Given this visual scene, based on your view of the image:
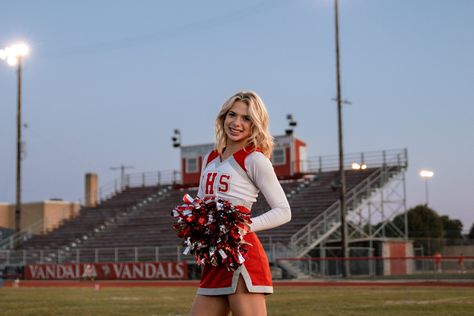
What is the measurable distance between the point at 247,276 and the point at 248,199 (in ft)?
1.51

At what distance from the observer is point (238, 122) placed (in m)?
4.89

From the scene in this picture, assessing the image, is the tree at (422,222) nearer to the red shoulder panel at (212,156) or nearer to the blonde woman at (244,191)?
the red shoulder panel at (212,156)

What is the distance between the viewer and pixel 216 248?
464 centimetres

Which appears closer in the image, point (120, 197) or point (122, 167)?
point (120, 197)

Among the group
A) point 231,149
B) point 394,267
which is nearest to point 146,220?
point 394,267

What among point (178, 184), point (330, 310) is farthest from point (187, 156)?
point (330, 310)

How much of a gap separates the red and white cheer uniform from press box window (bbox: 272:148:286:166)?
145ft

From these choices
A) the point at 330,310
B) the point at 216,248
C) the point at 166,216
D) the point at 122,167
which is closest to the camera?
the point at 216,248

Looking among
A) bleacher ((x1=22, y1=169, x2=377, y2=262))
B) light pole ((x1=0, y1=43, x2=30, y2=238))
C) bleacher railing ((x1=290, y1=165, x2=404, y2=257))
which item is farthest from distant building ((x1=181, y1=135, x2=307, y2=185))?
light pole ((x1=0, y1=43, x2=30, y2=238))

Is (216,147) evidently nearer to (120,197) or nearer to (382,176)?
(382,176)

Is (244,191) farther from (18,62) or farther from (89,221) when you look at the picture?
(89,221)

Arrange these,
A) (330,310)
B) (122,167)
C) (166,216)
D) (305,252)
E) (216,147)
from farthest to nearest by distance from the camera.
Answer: (122,167) < (166,216) < (305,252) < (330,310) < (216,147)

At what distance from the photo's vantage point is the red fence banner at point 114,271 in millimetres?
35750

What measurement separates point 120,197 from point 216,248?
50359 mm
